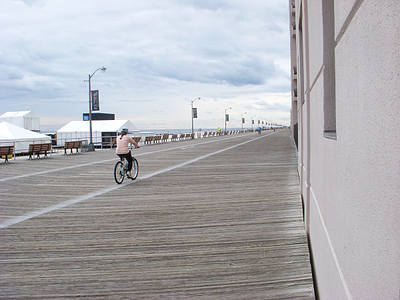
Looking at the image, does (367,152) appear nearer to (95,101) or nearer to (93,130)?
(95,101)

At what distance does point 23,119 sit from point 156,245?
8420 centimetres

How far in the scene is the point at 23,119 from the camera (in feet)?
255

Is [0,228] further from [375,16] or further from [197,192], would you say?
[375,16]

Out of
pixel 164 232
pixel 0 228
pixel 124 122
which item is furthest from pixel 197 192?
pixel 124 122

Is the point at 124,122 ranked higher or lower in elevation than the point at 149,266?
higher

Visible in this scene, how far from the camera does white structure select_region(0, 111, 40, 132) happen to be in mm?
77688

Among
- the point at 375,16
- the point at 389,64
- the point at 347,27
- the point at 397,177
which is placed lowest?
the point at 397,177

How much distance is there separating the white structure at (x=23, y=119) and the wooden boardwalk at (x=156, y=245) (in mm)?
78950

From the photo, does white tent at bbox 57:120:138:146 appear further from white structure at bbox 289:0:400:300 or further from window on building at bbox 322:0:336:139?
white structure at bbox 289:0:400:300

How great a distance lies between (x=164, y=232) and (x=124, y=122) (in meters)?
56.3

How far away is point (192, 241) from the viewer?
4.68m

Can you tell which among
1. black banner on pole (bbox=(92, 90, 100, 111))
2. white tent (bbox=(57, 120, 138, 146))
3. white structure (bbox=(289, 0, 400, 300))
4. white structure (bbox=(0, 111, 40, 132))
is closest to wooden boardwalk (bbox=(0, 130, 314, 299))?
white structure (bbox=(289, 0, 400, 300))

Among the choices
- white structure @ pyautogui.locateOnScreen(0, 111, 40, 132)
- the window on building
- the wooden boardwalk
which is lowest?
the wooden boardwalk

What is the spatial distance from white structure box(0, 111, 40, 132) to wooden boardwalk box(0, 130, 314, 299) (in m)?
78.9
